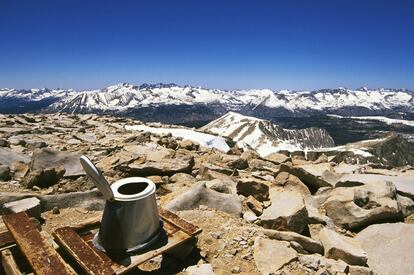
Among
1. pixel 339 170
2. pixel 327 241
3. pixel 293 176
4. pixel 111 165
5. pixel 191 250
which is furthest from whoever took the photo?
pixel 339 170

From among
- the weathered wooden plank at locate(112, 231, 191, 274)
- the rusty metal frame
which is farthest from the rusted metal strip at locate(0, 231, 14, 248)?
the weathered wooden plank at locate(112, 231, 191, 274)

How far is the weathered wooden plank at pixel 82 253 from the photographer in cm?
427

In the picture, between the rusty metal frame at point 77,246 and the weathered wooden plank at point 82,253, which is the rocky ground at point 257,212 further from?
the weathered wooden plank at point 82,253

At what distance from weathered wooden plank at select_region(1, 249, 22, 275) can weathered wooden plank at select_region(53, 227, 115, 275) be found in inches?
24.7

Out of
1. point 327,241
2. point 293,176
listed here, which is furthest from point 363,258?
point 293,176

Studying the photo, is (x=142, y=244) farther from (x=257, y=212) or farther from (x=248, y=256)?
(x=257, y=212)

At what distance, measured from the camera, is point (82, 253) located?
4660mm

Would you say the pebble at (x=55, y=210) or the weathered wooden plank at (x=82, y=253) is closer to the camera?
the weathered wooden plank at (x=82, y=253)

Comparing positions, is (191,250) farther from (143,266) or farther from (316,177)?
(316,177)

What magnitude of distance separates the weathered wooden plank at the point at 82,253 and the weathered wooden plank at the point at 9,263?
2.06ft

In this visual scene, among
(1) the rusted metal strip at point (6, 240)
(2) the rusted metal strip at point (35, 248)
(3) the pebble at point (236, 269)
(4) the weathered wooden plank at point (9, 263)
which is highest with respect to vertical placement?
(2) the rusted metal strip at point (35, 248)

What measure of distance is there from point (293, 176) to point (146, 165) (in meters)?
4.73

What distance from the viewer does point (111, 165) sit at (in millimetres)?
12375

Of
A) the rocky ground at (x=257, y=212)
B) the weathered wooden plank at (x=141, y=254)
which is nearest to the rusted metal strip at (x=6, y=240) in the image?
the weathered wooden plank at (x=141, y=254)
